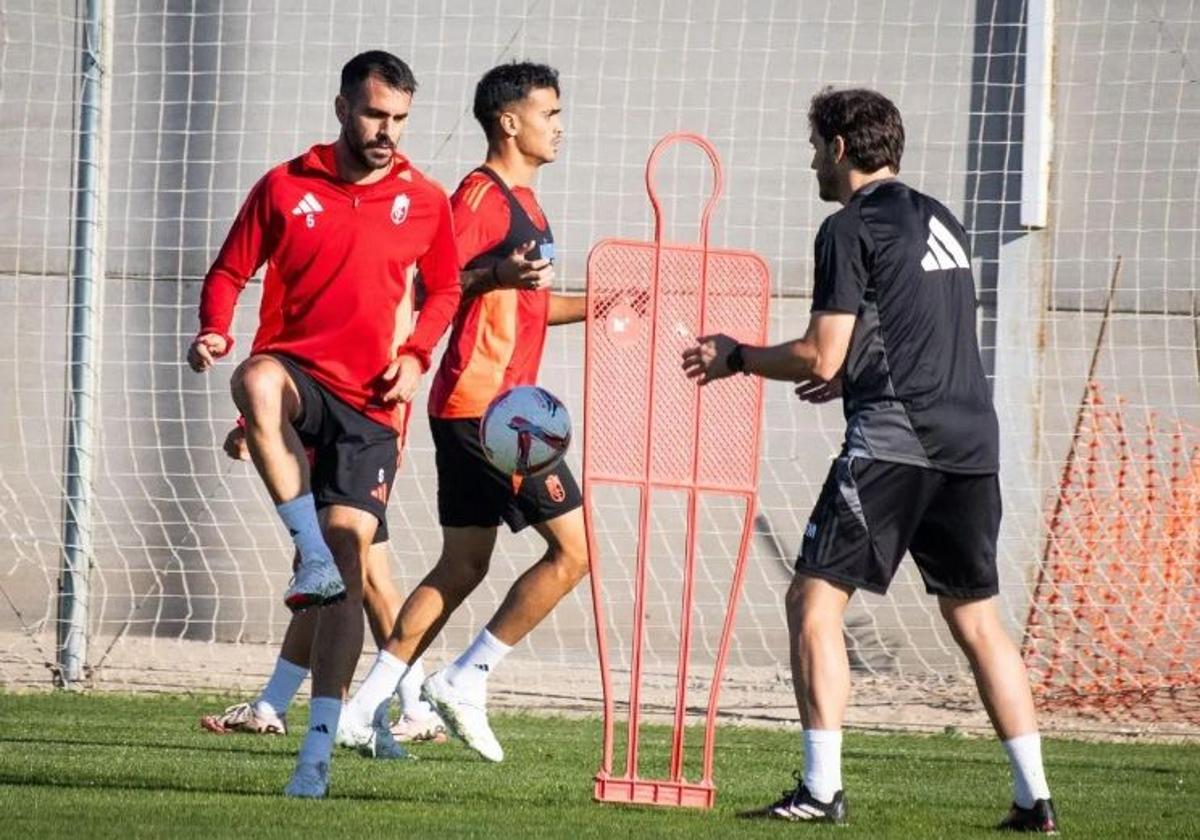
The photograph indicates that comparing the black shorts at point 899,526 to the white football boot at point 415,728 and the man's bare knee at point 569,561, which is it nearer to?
the man's bare knee at point 569,561

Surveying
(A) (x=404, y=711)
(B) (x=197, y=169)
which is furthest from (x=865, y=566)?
(B) (x=197, y=169)

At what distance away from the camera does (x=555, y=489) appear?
6.73 m

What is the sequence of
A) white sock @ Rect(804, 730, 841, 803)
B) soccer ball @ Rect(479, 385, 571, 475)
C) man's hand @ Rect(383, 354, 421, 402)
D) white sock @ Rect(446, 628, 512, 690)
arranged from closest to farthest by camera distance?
white sock @ Rect(804, 730, 841, 803)
man's hand @ Rect(383, 354, 421, 402)
soccer ball @ Rect(479, 385, 571, 475)
white sock @ Rect(446, 628, 512, 690)

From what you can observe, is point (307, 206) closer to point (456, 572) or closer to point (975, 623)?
point (456, 572)

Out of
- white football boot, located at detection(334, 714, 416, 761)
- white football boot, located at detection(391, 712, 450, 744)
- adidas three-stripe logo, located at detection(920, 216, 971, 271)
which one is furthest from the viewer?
white football boot, located at detection(391, 712, 450, 744)

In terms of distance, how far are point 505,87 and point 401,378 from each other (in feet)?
5.59

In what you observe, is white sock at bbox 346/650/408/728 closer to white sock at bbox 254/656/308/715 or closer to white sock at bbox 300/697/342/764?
white sock at bbox 254/656/308/715

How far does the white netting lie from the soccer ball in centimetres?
474

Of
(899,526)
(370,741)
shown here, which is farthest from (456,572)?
(899,526)

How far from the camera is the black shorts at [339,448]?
5.63 metres

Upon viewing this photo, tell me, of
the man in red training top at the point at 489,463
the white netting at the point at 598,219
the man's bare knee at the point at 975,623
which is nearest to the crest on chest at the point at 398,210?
the man in red training top at the point at 489,463

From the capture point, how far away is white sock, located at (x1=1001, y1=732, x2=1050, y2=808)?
5.12 m

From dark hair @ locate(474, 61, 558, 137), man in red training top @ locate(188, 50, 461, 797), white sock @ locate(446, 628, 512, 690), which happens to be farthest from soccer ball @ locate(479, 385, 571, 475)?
dark hair @ locate(474, 61, 558, 137)

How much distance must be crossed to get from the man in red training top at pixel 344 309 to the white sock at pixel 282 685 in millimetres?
1417
